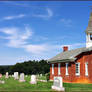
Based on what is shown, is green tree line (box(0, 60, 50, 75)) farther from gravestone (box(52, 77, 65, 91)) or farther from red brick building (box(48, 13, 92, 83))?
gravestone (box(52, 77, 65, 91))

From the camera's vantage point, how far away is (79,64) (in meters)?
32.1

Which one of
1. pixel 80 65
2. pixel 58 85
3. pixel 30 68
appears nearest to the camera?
pixel 58 85

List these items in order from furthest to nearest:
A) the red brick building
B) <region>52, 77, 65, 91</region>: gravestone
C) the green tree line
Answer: the green tree line, the red brick building, <region>52, 77, 65, 91</region>: gravestone

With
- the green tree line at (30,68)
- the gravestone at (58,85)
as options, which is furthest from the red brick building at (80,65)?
the green tree line at (30,68)

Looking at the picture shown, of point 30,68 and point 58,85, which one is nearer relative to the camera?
point 58,85

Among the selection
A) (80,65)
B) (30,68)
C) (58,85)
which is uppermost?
(30,68)

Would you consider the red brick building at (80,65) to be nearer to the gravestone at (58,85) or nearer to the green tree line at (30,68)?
the gravestone at (58,85)

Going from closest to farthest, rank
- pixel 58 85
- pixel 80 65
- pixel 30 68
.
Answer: pixel 58 85, pixel 80 65, pixel 30 68

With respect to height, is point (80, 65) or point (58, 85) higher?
point (80, 65)

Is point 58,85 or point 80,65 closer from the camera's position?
point 58,85

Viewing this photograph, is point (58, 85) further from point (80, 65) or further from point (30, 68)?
point (30, 68)

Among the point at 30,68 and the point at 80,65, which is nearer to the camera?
the point at 80,65

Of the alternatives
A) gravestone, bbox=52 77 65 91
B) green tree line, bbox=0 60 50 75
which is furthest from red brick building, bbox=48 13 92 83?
green tree line, bbox=0 60 50 75

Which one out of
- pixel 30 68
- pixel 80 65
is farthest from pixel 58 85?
pixel 30 68
